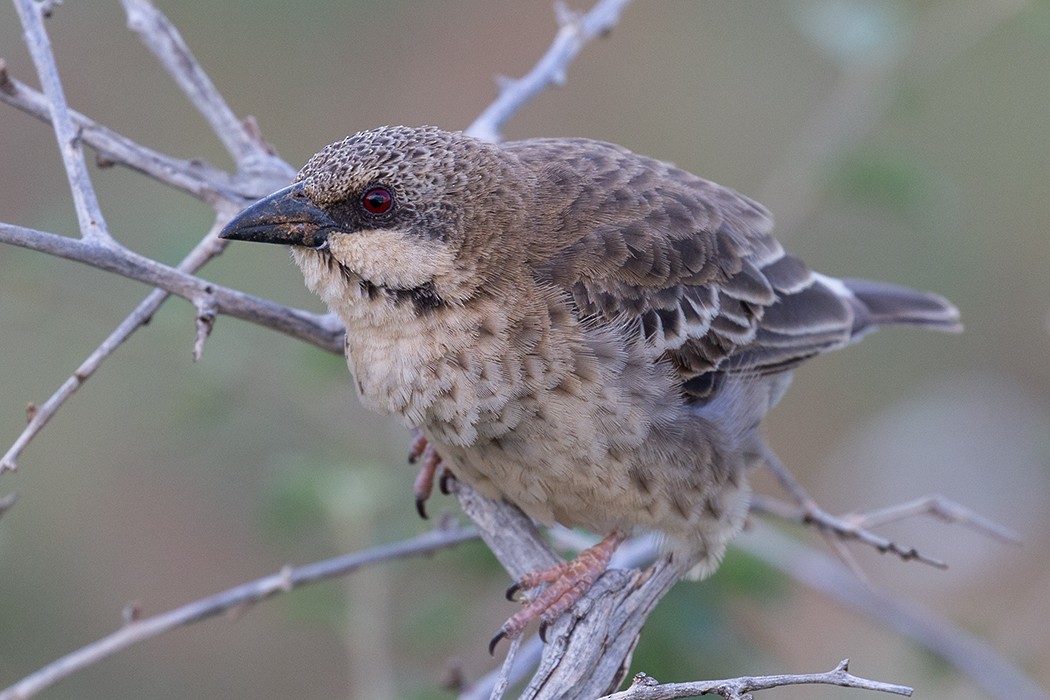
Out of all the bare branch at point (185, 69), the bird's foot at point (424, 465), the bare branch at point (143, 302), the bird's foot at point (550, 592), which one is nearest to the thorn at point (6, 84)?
the bare branch at point (185, 69)

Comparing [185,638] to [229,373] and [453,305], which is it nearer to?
[229,373]

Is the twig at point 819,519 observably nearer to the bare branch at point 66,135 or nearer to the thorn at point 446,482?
the thorn at point 446,482

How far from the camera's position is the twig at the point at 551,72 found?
15.4 feet

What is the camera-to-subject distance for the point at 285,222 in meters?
3.79

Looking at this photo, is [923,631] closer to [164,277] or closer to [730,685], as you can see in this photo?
[730,685]

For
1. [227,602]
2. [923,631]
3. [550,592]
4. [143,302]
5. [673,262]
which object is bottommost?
[923,631]

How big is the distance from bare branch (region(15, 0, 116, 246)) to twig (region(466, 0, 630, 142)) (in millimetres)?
1600

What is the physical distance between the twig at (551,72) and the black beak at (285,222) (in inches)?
38.8

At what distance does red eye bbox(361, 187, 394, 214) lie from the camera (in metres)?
3.82

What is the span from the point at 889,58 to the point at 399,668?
11.9 ft

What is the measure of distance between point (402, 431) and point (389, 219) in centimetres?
184

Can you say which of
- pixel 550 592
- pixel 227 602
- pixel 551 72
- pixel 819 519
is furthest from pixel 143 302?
pixel 819 519

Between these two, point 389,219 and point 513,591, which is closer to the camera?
point 389,219

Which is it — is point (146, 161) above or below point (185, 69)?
below
